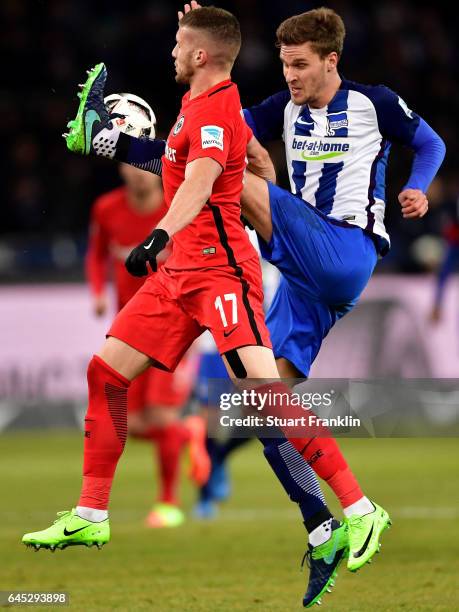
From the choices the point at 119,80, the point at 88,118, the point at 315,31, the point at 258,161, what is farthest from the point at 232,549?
the point at 119,80

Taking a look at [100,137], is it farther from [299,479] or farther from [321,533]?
[321,533]

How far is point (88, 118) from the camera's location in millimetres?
5660

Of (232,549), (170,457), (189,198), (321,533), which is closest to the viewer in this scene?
(189,198)

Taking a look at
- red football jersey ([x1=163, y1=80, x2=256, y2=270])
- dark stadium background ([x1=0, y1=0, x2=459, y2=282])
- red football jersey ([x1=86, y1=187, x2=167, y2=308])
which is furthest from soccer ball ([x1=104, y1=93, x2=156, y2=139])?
dark stadium background ([x1=0, y1=0, x2=459, y2=282])

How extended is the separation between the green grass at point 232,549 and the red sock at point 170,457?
0.26 metres

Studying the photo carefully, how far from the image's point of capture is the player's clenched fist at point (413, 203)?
5.46 m

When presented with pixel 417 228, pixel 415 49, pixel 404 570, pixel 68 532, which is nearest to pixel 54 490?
pixel 404 570

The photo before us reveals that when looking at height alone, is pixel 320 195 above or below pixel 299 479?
above

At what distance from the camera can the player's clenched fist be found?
5465mm

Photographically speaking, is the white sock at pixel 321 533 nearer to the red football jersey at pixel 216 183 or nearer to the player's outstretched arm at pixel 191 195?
the red football jersey at pixel 216 183

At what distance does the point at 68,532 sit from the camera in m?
5.38

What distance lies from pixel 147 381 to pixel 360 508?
13.6ft

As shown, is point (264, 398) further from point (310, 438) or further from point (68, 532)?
point (68, 532)

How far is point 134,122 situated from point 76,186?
30.0 ft
